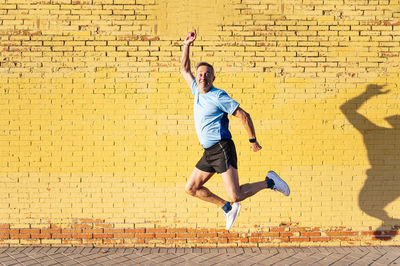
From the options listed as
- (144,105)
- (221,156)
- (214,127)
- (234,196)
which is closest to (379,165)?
(234,196)

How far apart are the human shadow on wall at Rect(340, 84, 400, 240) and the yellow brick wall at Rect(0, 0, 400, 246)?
54 cm

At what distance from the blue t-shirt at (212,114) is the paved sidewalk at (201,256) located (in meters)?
1.82

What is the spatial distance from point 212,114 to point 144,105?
5.48 feet

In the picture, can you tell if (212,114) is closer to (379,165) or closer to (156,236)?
(156,236)

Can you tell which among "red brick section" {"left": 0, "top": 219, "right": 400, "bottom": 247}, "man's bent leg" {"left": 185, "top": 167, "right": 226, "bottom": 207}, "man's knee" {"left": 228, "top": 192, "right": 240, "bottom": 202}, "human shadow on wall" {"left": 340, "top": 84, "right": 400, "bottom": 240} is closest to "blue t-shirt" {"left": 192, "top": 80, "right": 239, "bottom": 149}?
"man's bent leg" {"left": 185, "top": 167, "right": 226, "bottom": 207}

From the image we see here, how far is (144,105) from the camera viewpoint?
510cm

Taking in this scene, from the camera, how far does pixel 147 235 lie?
511cm

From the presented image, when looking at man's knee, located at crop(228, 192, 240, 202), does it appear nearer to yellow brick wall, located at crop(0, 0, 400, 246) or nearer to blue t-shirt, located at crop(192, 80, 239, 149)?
blue t-shirt, located at crop(192, 80, 239, 149)

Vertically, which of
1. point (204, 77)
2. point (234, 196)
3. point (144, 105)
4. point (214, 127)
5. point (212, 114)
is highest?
point (204, 77)

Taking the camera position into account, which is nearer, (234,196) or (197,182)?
(234,196)

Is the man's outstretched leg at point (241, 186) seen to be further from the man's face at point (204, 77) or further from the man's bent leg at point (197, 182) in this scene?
the man's face at point (204, 77)

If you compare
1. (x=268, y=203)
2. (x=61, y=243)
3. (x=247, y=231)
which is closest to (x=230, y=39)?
(x=268, y=203)

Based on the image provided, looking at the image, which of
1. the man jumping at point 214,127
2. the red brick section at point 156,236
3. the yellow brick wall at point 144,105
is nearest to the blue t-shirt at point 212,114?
the man jumping at point 214,127

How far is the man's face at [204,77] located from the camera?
370 cm
